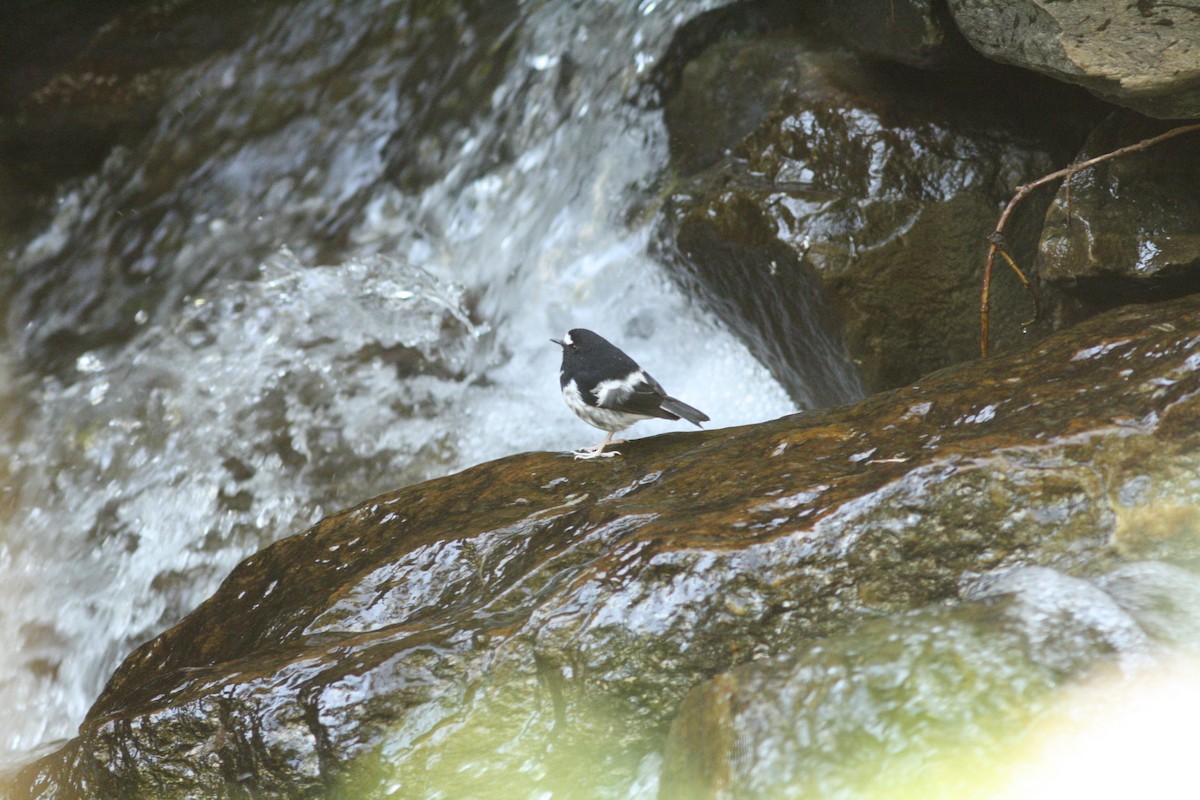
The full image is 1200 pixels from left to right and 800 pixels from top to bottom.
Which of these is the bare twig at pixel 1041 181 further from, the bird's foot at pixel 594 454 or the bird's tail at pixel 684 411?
the bird's foot at pixel 594 454

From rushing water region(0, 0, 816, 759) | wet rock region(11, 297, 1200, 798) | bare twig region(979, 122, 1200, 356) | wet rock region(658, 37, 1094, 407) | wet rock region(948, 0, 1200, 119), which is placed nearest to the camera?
wet rock region(11, 297, 1200, 798)

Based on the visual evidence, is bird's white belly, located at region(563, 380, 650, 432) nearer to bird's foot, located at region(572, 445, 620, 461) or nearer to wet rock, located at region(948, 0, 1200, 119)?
bird's foot, located at region(572, 445, 620, 461)

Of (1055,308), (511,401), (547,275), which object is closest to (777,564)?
(1055,308)

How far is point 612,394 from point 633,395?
107 millimetres

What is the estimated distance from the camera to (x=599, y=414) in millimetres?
4859

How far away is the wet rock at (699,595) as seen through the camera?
123 inches

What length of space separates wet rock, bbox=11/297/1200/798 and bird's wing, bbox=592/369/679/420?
100 centimetres

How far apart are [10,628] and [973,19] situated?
246 inches

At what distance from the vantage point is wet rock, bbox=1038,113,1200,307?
4332 mm

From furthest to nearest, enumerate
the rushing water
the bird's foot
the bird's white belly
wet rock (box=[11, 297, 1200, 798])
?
the rushing water < the bird's white belly < the bird's foot < wet rock (box=[11, 297, 1200, 798])

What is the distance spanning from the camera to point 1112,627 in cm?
264

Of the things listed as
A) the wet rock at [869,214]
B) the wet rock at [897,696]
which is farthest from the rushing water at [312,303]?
the wet rock at [897,696]

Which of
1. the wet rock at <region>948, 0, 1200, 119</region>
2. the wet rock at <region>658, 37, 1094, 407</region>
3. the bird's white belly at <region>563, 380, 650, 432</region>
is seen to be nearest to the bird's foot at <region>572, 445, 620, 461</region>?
the bird's white belly at <region>563, 380, 650, 432</region>

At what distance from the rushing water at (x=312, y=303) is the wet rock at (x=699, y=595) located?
2.66 metres
